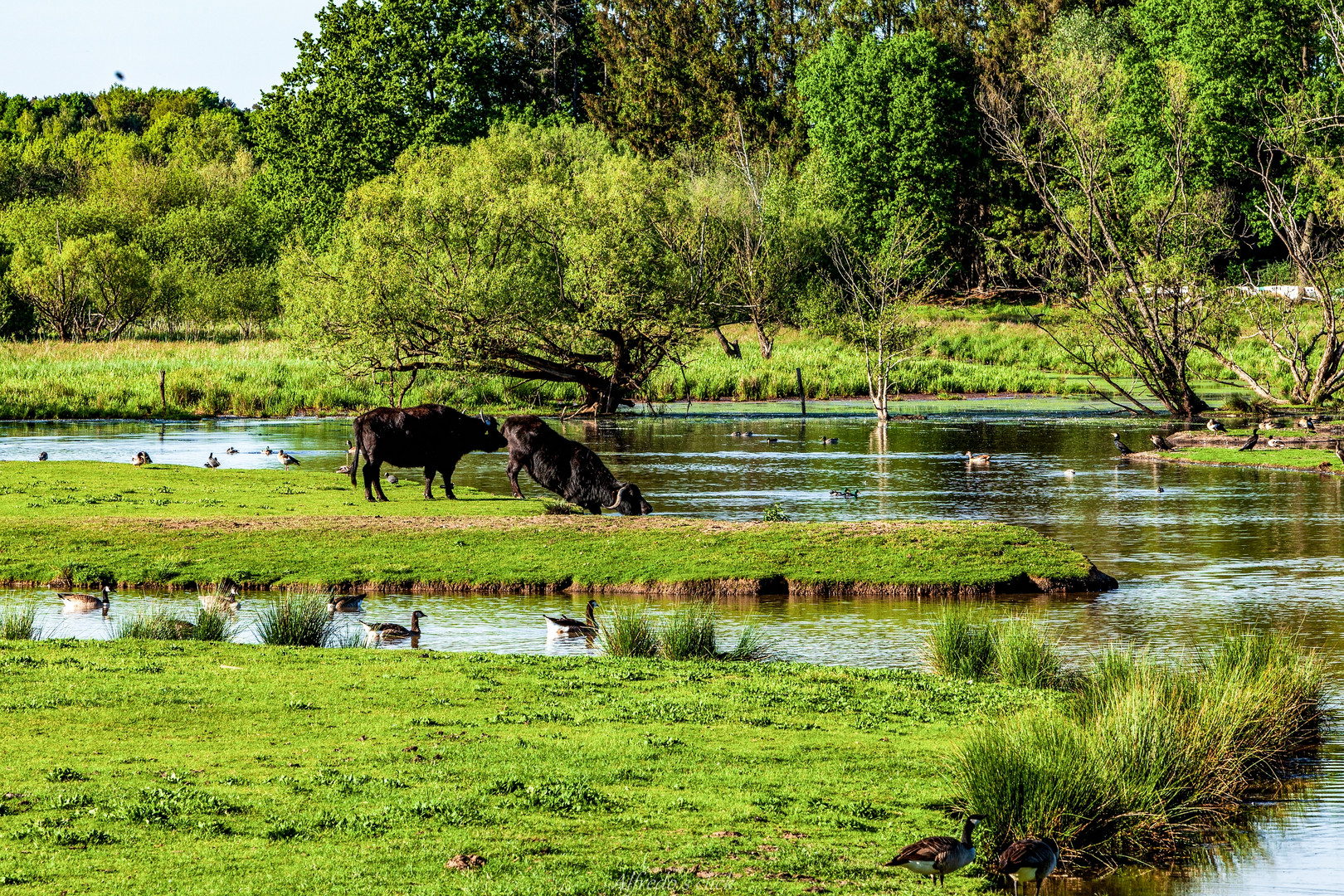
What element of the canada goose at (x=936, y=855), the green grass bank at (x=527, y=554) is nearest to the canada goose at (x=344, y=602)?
the green grass bank at (x=527, y=554)

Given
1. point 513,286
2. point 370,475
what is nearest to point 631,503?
point 370,475

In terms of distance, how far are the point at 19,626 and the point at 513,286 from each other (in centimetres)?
4399

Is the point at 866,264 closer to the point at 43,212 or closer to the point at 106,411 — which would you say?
the point at 106,411

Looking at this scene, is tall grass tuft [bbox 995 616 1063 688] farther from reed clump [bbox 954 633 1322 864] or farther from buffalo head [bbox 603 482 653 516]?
buffalo head [bbox 603 482 653 516]

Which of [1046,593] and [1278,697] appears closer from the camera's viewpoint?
[1278,697]

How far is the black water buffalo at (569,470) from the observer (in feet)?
102

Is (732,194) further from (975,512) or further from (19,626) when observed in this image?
(19,626)

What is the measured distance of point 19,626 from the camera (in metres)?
18.3

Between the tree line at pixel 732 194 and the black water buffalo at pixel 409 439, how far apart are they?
24890 millimetres

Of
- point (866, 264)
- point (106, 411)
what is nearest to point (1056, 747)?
point (106, 411)

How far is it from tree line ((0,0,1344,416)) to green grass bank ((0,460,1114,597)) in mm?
26161

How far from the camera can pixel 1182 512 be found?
Answer: 33875 millimetres

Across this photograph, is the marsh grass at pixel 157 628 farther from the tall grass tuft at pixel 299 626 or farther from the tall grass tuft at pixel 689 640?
the tall grass tuft at pixel 689 640

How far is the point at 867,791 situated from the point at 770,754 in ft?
4.26
